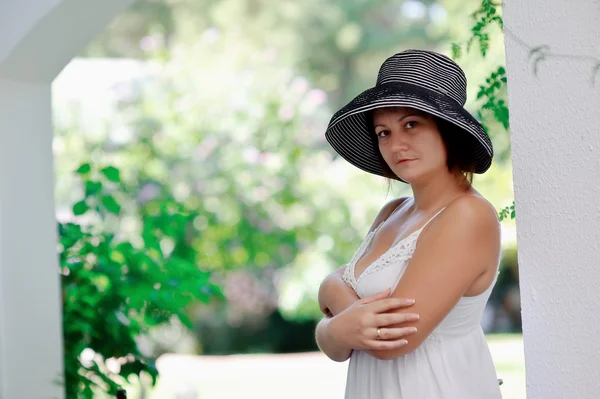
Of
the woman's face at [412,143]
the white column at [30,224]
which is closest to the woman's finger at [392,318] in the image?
the woman's face at [412,143]

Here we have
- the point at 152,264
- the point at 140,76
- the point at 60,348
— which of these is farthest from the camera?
the point at 140,76

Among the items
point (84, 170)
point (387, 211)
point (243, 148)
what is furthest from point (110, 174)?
point (243, 148)

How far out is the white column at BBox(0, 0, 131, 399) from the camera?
3.06m

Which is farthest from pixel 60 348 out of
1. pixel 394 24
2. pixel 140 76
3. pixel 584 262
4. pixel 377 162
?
pixel 394 24

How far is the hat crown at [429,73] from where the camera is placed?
66.0 inches

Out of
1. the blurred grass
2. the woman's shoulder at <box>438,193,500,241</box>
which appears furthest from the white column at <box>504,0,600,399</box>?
the blurred grass

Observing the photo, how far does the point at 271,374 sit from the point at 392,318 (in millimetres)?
6847

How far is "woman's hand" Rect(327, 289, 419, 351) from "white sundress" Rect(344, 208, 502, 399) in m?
0.10

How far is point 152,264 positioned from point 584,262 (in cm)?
265

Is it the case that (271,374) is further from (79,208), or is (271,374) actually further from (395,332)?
(395,332)

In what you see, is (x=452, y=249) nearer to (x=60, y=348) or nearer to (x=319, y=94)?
(x=60, y=348)

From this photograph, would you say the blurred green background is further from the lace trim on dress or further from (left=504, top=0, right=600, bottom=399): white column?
(left=504, top=0, right=600, bottom=399): white column

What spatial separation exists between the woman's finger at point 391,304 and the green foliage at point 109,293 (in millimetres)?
2004

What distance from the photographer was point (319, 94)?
28.5 feet
